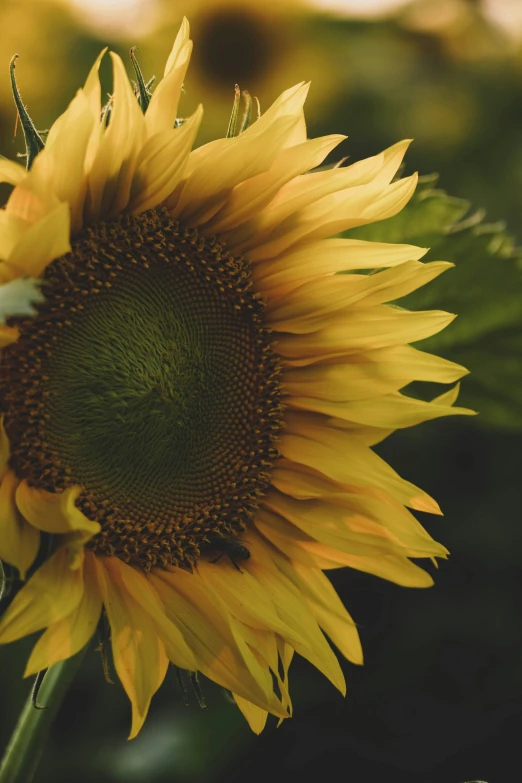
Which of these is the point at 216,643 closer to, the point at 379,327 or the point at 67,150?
the point at 379,327

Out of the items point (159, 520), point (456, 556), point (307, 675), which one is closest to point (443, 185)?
point (456, 556)

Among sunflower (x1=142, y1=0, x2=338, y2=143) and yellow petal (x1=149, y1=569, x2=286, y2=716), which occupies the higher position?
sunflower (x1=142, y1=0, x2=338, y2=143)

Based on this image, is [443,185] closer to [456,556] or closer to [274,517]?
[456,556]

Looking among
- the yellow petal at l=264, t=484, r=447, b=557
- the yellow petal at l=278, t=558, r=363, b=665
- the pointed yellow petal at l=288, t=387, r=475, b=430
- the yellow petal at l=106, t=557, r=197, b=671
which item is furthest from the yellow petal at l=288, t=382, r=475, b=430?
the yellow petal at l=106, t=557, r=197, b=671

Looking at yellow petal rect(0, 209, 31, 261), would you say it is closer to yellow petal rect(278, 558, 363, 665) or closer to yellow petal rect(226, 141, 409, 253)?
yellow petal rect(226, 141, 409, 253)

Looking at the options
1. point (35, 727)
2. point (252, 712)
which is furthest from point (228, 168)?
point (35, 727)

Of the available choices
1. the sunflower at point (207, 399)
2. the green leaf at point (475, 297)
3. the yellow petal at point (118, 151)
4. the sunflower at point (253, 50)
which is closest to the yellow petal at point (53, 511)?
the sunflower at point (207, 399)

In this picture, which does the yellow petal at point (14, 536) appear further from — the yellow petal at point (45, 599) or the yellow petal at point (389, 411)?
the yellow petal at point (389, 411)
